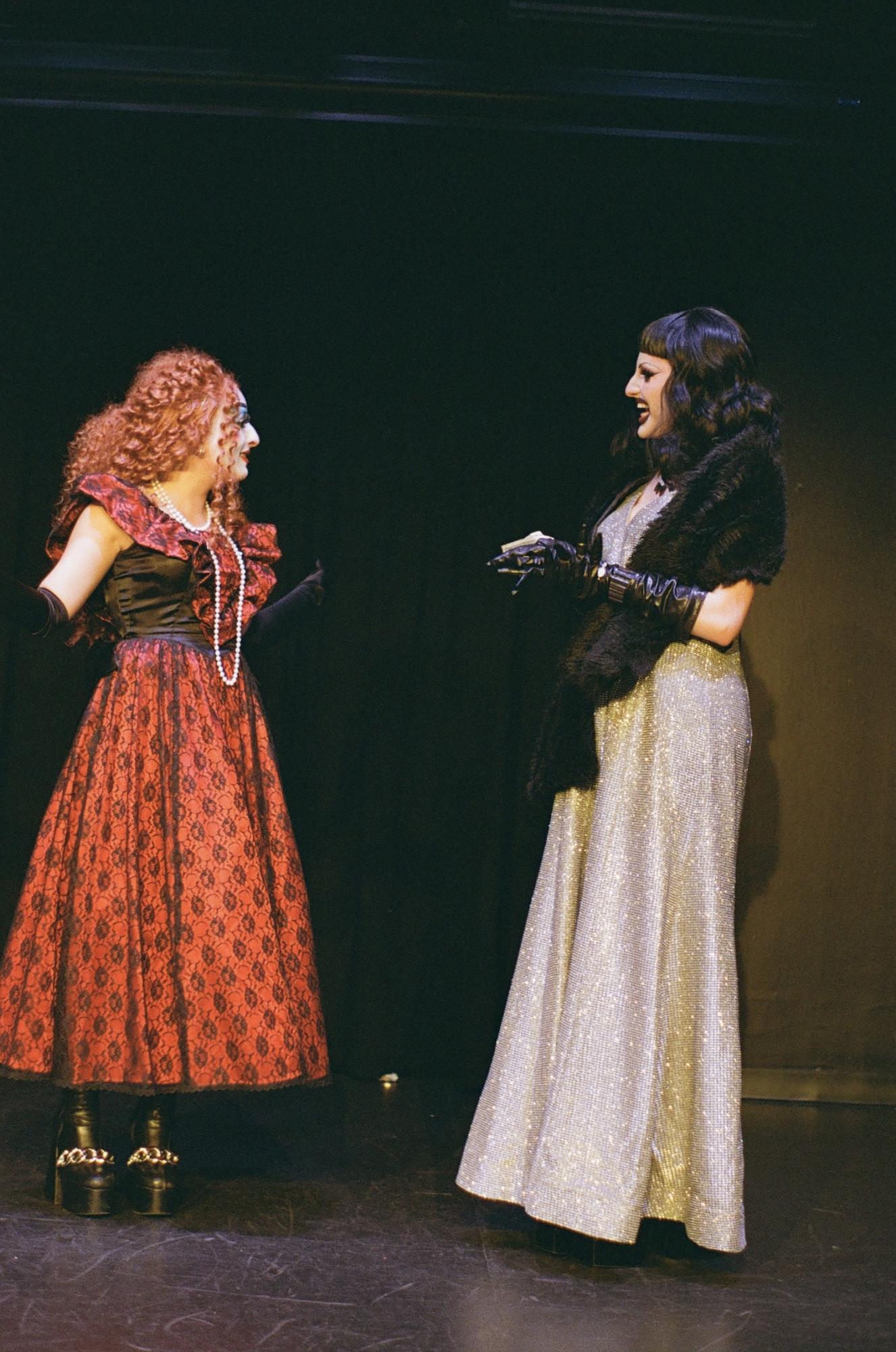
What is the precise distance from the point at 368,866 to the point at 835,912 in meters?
1.37

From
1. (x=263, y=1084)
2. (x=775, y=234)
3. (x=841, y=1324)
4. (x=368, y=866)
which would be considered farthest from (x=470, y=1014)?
(x=775, y=234)

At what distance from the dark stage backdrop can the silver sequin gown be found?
1334 millimetres

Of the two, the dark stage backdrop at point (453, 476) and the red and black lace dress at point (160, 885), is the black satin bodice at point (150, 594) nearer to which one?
the red and black lace dress at point (160, 885)

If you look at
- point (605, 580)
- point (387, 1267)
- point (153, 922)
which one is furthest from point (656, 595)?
point (387, 1267)

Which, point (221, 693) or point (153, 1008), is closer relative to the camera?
point (153, 1008)

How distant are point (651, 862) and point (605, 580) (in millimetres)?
504

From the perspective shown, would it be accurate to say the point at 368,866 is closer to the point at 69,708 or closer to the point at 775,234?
the point at 69,708

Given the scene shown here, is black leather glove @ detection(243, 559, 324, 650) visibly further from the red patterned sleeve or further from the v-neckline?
the v-neckline

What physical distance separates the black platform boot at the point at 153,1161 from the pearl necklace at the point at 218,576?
808 millimetres

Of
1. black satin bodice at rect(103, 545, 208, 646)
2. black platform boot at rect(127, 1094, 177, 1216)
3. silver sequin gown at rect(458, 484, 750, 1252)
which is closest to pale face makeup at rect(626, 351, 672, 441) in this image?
silver sequin gown at rect(458, 484, 750, 1252)

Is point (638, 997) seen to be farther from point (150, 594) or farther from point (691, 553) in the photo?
point (150, 594)

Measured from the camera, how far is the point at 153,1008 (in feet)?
7.70

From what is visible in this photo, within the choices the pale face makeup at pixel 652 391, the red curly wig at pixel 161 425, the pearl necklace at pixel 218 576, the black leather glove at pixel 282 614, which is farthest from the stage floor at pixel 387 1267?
the pale face makeup at pixel 652 391

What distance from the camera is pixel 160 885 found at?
2395 mm
